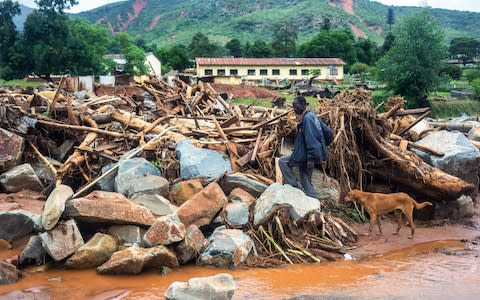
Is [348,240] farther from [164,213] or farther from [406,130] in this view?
[406,130]

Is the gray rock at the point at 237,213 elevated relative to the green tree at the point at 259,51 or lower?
lower

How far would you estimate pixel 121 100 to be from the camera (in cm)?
1388

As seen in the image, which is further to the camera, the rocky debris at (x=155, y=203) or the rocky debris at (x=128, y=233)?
the rocky debris at (x=155, y=203)

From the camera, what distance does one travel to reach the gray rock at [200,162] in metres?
9.19

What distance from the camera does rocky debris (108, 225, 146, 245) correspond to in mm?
7402

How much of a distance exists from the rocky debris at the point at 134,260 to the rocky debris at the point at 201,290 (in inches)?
57.7

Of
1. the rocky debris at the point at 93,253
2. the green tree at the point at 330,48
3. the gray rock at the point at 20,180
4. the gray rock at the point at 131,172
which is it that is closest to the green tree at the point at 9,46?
the gray rock at the point at 20,180

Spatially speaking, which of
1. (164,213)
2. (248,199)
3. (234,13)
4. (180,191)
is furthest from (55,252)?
(234,13)

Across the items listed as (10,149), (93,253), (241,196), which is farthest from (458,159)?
(10,149)

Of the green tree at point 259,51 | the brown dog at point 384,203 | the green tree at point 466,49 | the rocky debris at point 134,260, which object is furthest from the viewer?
the green tree at point 466,49

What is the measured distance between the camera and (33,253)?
709cm

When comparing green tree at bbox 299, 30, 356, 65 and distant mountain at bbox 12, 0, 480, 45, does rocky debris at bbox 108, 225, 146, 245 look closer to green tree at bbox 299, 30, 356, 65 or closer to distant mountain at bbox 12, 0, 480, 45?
green tree at bbox 299, 30, 356, 65

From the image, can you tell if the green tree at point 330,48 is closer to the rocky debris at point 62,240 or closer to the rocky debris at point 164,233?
the rocky debris at point 164,233

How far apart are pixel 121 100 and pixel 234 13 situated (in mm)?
142544
